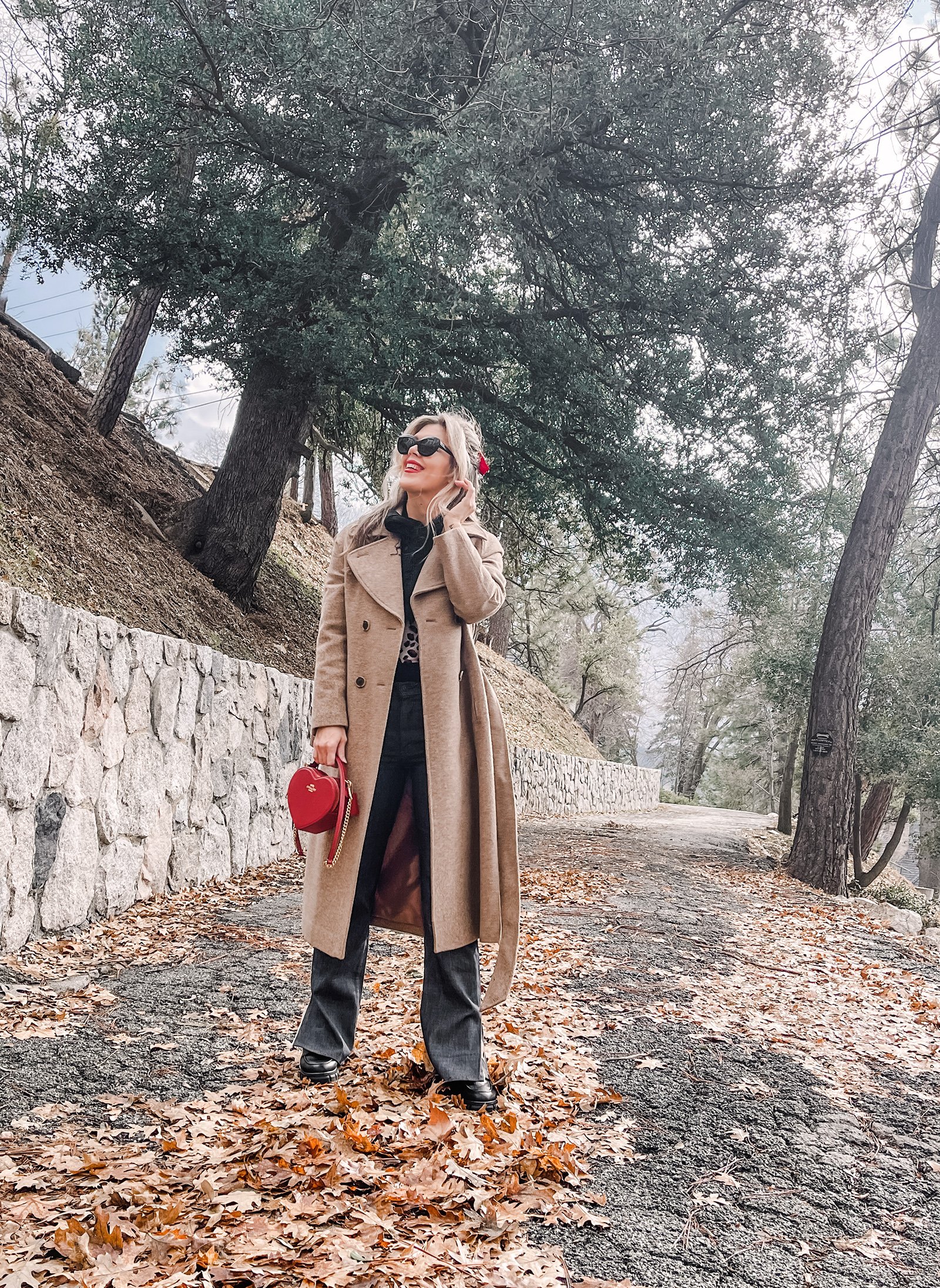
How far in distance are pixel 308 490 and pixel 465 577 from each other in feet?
48.4

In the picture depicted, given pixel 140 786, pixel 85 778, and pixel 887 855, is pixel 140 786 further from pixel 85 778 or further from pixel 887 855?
pixel 887 855

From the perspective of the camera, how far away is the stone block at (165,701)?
16.4 feet

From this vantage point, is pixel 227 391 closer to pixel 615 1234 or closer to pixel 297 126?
pixel 297 126

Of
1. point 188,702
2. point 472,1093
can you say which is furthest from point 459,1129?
point 188,702

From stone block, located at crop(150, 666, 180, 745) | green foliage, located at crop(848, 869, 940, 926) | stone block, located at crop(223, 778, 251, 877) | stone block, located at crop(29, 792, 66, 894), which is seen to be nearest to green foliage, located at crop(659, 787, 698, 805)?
green foliage, located at crop(848, 869, 940, 926)

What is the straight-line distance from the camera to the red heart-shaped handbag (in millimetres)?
2502

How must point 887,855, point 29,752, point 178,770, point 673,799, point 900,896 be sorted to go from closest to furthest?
1. point 29,752
2. point 178,770
3. point 887,855
4. point 900,896
5. point 673,799

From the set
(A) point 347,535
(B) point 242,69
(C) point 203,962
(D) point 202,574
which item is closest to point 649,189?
(B) point 242,69

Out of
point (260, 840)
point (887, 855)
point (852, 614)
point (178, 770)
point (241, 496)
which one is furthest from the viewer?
point (887, 855)

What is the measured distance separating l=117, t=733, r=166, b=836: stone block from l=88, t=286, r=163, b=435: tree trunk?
664cm

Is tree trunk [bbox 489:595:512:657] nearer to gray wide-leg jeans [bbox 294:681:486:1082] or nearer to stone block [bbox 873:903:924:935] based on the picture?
stone block [bbox 873:903:924:935]

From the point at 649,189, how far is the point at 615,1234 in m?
8.55

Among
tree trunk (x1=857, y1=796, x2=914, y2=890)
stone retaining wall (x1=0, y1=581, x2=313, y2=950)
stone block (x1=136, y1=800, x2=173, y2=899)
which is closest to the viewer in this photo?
stone retaining wall (x1=0, y1=581, x2=313, y2=950)

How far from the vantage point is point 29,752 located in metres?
3.84
